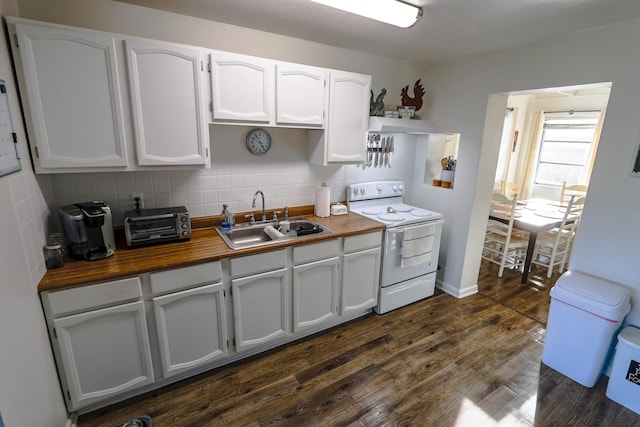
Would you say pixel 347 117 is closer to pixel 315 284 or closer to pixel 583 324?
pixel 315 284

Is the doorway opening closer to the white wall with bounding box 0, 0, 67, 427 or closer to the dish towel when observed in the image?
the dish towel

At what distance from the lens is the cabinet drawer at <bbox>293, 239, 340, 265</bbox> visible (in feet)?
7.09

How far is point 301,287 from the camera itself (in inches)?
88.6

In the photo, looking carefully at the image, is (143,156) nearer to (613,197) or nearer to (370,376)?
(370,376)

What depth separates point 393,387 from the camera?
1988 millimetres

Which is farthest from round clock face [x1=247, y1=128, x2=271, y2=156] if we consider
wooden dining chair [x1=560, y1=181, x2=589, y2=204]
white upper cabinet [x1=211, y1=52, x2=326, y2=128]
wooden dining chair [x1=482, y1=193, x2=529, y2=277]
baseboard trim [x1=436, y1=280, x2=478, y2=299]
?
wooden dining chair [x1=560, y1=181, x2=589, y2=204]

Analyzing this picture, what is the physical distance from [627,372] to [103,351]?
3086 millimetres

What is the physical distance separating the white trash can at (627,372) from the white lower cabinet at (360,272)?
1.60m

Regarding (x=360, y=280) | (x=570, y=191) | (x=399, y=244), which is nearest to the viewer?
(x=360, y=280)

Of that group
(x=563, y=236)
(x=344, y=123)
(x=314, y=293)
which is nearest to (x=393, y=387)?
(x=314, y=293)

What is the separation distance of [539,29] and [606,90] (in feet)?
11.3

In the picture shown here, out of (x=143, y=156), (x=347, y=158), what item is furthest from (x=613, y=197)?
(x=143, y=156)

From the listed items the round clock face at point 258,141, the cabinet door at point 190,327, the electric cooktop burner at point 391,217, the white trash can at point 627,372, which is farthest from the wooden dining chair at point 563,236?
the cabinet door at point 190,327

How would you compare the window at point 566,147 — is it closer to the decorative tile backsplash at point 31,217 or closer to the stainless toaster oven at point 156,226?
the stainless toaster oven at point 156,226
